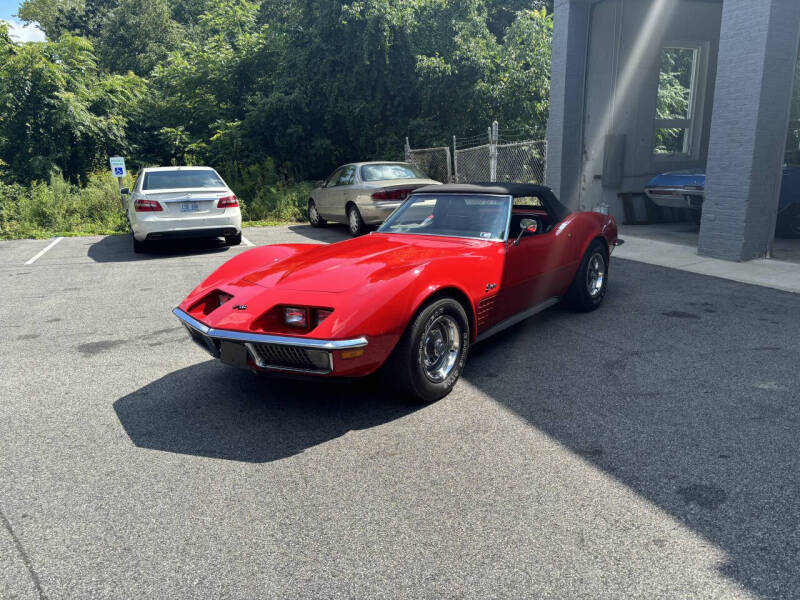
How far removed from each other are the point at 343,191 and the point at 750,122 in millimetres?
7209

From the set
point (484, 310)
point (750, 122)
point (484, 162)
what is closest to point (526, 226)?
point (484, 310)

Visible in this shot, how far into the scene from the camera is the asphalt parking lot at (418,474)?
2396 mm

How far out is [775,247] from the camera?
1003 centimetres

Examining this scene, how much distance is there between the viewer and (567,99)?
41.0 feet

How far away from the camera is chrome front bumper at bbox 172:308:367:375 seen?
3.47 metres

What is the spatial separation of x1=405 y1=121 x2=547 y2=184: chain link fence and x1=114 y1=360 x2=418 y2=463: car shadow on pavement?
9675 millimetres

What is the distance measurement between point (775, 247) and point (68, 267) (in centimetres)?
1152

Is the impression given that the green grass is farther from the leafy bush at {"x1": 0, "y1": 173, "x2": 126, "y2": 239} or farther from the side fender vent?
the side fender vent

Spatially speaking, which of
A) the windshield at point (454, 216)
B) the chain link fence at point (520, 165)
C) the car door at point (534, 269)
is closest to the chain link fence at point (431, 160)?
the chain link fence at point (520, 165)

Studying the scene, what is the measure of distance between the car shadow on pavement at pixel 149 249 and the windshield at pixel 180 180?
44.5 inches

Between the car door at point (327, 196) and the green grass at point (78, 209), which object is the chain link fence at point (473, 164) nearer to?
the car door at point (327, 196)

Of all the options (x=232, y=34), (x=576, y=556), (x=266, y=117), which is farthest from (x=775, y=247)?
Result: (x=232, y=34)

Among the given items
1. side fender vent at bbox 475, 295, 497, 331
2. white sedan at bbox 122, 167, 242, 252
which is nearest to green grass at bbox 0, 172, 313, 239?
white sedan at bbox 122, 167, 242, 252

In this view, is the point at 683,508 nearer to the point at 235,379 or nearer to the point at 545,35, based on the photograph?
the point at 235,379
